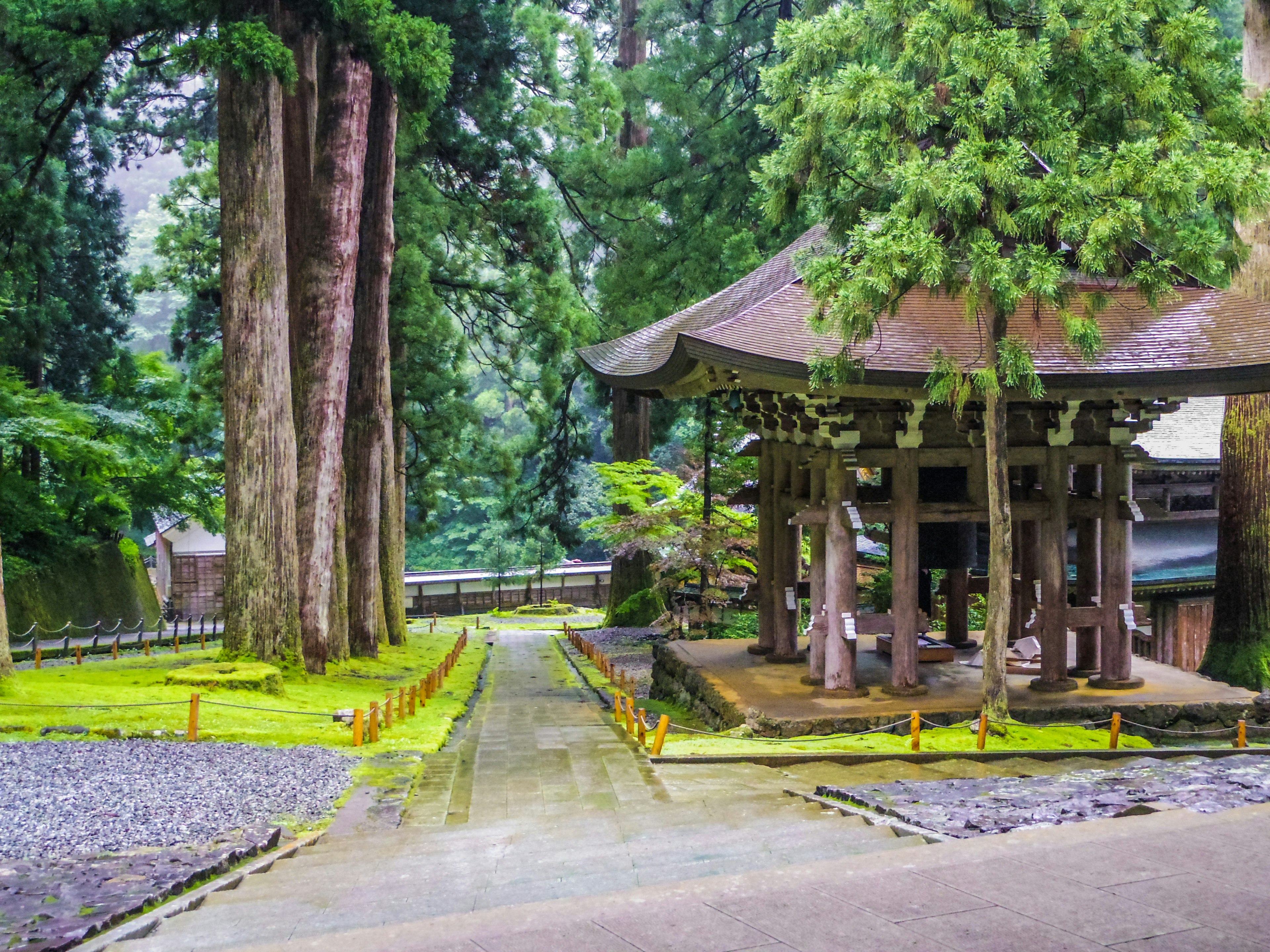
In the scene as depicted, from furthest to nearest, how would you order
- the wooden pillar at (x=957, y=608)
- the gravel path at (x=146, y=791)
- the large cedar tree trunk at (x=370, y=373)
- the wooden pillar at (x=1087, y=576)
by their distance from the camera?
the large cedar tree trunk at (x=370, y=373)
the wooden pillar at (x=957, y=608)
the wooden pillar at (x=1087, y=576)
the gravel path at (x=146, y=791)

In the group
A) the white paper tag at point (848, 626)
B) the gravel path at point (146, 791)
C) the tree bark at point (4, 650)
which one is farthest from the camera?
the white paper tag at point (848, 626)

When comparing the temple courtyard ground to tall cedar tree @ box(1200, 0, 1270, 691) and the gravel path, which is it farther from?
tall cedar tree @ box(1200, 0, 1270, 691)

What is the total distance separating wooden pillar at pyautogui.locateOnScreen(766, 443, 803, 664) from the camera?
14.9 metres

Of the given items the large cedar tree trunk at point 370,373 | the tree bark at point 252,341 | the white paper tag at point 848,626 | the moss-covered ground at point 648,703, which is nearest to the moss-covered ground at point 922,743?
the white paper tag at point 848,626

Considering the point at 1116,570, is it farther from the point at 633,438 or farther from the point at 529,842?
the point at 633,438

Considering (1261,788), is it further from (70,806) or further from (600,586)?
(600,586)

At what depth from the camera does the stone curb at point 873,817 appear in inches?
228

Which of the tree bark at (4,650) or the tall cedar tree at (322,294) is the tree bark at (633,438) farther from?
the tree bark at (4,650)

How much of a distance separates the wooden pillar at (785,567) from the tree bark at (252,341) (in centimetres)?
690

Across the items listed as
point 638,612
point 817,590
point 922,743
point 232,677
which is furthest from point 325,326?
point 638,612

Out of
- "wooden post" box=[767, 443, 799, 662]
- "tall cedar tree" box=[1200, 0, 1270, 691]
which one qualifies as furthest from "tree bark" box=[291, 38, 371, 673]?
"tall cedar tree" box=[1200, 0, 1270, 691]

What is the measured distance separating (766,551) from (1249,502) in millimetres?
6498

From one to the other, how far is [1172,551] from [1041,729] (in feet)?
29.3

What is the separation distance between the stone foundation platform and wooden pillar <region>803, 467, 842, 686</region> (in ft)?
0.74
